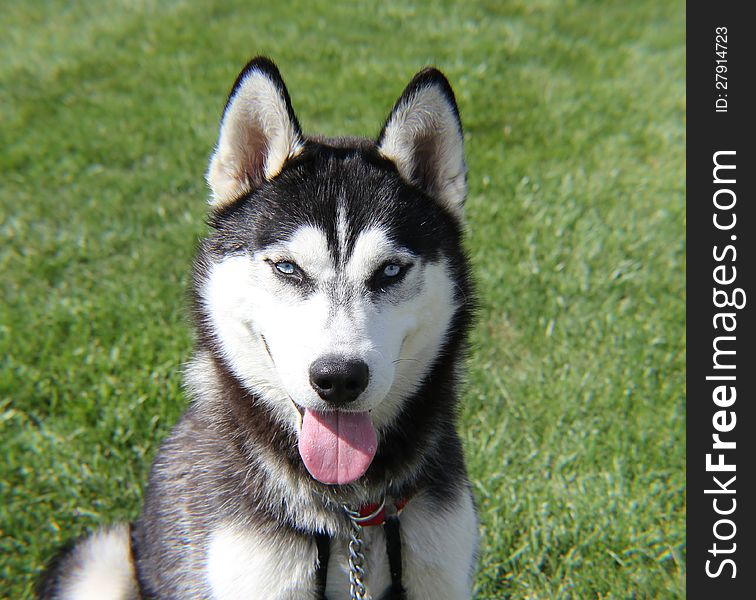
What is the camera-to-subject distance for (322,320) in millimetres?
2262

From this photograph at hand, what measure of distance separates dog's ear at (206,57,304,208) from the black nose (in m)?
0.84

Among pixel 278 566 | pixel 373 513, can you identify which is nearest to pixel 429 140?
pixel 373 513

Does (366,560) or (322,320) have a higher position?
(322,320)

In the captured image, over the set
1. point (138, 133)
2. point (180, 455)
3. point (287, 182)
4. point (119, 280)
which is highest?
point (138, 133)

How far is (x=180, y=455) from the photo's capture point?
2.89 m

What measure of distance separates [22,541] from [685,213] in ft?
16.7

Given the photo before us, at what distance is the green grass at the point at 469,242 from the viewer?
141 inches

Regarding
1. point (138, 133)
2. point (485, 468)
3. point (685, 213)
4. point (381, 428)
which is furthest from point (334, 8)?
point (381, 428)

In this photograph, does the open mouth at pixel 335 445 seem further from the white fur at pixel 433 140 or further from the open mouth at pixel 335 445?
the white fur at pixel 433 140

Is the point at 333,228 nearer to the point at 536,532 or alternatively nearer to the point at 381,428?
the point at 381,428

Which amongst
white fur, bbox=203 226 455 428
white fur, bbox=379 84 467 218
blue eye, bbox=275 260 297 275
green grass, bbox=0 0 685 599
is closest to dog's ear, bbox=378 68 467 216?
white fur, bbox=379 84 467 218

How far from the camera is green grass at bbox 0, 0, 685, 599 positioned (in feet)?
11.8

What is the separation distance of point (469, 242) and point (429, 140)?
2.73m

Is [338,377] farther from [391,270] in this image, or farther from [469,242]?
[469,242]
